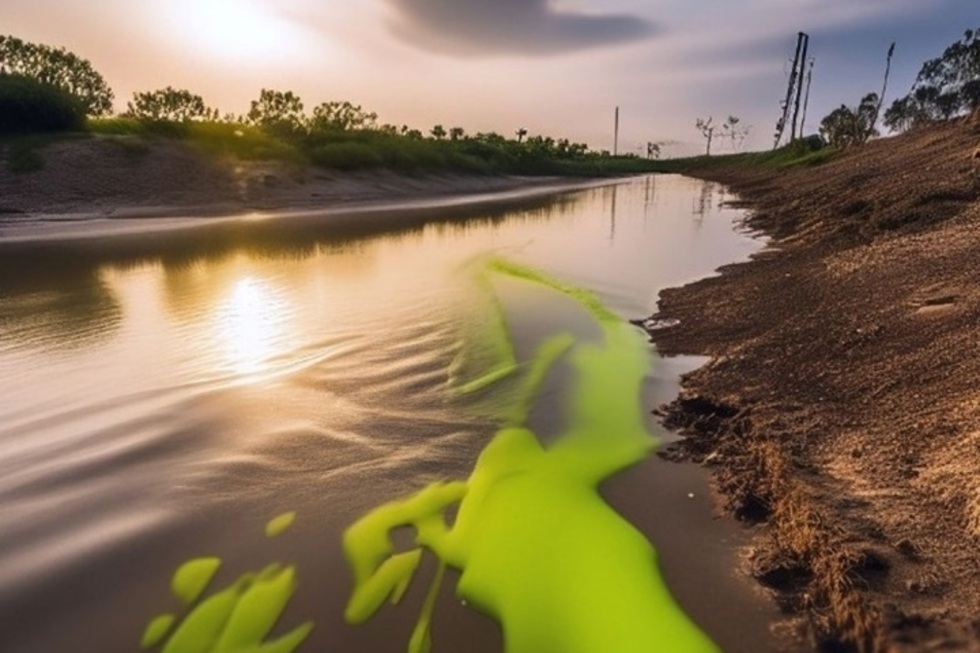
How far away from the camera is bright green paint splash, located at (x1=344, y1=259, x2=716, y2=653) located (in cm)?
291

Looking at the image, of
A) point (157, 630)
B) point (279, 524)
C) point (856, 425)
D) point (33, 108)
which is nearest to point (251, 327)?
point (279, 524)

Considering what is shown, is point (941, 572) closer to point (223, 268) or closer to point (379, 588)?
point (379, 588)

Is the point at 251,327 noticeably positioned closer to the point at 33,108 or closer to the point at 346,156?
the point at 33,108

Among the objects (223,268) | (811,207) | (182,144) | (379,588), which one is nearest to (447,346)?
(379,588)

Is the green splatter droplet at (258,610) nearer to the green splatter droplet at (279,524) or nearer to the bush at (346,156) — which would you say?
the green splatter droplet at (279,524)

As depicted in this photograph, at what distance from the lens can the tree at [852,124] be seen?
41875 mm

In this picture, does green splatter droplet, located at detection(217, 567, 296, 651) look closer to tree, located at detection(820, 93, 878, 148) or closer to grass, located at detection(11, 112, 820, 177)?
grass, located at detection(11, 112, 820, 177)

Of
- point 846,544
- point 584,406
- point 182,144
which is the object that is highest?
point 182,144

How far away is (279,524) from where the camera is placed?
3.72 meters

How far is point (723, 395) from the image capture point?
536 cm

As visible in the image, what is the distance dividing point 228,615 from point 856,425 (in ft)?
14.1

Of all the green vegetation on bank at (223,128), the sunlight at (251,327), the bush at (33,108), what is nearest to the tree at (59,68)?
the green vegetation on bank at (223,128)

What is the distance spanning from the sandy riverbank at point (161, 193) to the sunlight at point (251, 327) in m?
13.0

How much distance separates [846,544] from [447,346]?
16.7 ft
